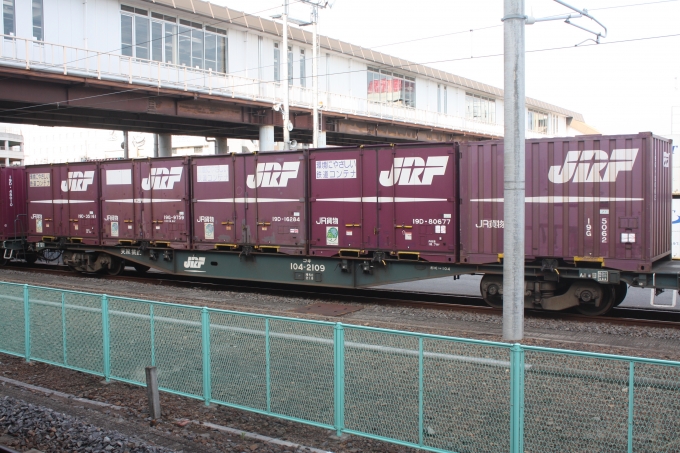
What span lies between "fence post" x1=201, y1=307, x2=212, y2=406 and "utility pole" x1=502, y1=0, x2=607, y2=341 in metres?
4.89

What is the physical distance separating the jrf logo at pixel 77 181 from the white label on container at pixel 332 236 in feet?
30.5

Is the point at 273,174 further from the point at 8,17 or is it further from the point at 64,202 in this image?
the point at 8,17

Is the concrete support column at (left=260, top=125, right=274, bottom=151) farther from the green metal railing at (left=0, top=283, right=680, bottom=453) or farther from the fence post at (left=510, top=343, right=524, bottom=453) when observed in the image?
the fence post at (left=510, top=343, right=524, bottom=453)

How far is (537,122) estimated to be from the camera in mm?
61094

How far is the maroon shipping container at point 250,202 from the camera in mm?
15570

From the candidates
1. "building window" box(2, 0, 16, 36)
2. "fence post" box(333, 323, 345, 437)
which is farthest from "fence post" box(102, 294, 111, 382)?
"building window" box(2, 0, 16, 36)

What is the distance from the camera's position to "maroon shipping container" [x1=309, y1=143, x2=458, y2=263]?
535 inches

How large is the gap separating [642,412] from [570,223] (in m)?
7.43

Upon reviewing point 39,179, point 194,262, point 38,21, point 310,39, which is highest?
point 310,39

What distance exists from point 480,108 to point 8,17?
39.1 metres

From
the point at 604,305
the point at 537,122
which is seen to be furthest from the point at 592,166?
the point at 537,122

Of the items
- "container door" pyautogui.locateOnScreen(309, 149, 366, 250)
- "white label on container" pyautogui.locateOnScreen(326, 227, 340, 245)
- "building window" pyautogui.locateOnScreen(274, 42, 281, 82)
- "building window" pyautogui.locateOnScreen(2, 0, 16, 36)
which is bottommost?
"white label on container" pyautogui.locateOnScreen(326, 227, 340, 245)

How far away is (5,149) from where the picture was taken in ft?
305

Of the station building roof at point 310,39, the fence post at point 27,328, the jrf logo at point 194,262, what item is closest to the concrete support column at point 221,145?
the station building roof at point 310,39
